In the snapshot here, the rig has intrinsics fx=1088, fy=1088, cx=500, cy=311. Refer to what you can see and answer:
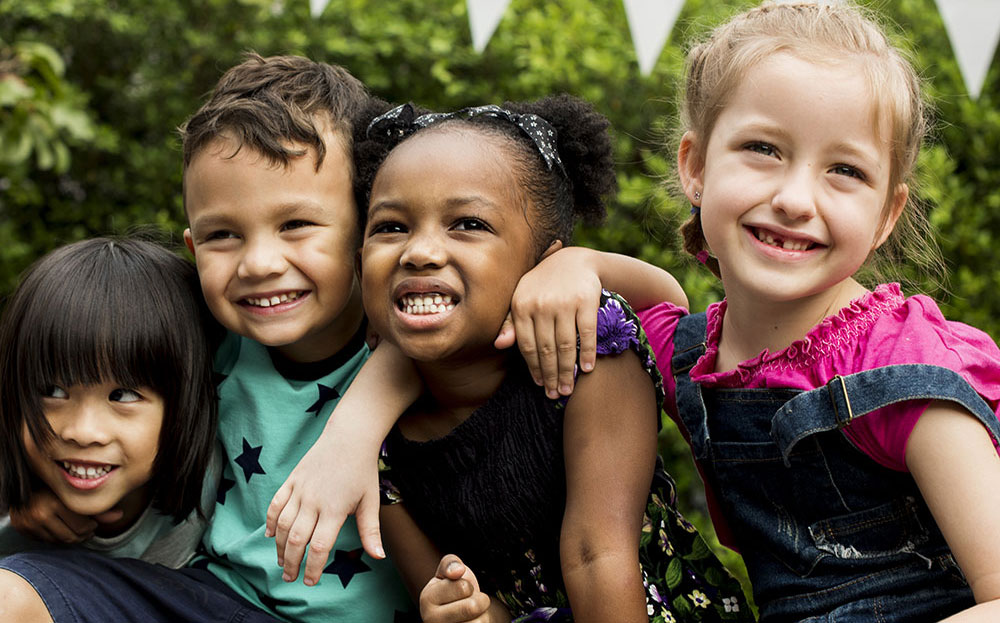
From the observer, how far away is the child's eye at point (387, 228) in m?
1.95

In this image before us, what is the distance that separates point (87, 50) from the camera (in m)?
4.51

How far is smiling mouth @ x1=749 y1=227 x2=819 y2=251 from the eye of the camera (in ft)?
5.89

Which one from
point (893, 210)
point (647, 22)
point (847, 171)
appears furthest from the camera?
point (647, 22)

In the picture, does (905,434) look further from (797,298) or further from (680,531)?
(680,531)

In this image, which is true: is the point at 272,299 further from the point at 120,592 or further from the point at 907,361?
the point at 907,361

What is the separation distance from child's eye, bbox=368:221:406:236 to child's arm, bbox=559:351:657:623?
0.43 meters

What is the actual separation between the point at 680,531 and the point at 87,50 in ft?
11.5

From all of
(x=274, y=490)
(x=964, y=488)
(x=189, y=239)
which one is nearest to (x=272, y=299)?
(x=189, y=239)

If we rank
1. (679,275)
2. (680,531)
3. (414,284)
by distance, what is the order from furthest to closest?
(679,275) → (680,531) → (414,284)

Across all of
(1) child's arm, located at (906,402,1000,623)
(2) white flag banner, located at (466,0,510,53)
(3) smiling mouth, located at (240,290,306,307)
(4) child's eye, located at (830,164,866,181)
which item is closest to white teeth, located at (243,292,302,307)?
(3) smiling mouth, located at (240,290,306,307)

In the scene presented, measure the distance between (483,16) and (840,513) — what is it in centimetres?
205

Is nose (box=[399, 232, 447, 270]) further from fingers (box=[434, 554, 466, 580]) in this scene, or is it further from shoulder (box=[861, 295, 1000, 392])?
shoulder (box=[861, 295, 1000, 392])

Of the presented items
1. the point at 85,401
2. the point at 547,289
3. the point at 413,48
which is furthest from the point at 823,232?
the point at 413,48

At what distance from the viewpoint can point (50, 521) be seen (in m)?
2.19
